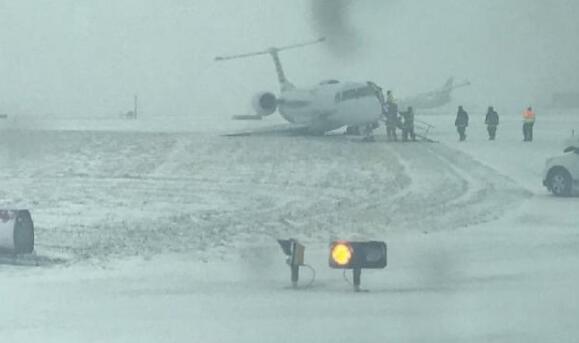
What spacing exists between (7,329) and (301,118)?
54.6 m

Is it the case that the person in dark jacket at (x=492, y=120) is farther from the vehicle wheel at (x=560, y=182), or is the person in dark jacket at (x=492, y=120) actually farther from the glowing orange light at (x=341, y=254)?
the glowing orange light at (x=341, y=254)

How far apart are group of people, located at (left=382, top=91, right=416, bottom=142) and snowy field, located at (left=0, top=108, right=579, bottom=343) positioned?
19.3 metres

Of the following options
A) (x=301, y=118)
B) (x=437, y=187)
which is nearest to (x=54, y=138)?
(x=301, y=118)

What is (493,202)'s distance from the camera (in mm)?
28562

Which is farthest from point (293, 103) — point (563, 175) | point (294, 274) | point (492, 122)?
point (294, 274)

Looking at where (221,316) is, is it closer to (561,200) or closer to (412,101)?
(561,200)

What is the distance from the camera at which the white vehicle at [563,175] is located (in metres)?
31.3

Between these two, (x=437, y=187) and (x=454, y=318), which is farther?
(x=437, y=187)

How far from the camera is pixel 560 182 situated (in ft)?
103

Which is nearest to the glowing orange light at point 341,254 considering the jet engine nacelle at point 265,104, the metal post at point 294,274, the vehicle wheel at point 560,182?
the metal post at point 294,274

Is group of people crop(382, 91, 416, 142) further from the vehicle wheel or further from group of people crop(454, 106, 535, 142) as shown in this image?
the vehicle wheel

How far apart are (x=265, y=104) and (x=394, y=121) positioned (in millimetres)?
9159

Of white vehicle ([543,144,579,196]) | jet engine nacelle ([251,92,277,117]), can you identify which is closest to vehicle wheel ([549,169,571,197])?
white vehicle ([543,144,579,196])

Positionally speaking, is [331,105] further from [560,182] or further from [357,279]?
[357,279]
